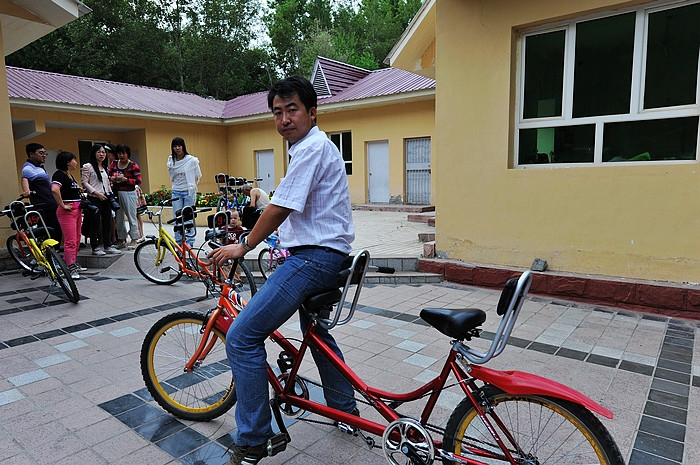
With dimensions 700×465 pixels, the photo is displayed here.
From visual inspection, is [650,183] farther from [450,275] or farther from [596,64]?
[450,275]

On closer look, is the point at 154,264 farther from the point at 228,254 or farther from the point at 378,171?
the point at 378,171

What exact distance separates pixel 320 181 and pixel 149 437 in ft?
5.68

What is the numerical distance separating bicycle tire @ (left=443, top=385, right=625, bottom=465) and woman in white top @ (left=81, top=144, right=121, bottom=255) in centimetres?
677

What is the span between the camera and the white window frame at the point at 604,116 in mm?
4551

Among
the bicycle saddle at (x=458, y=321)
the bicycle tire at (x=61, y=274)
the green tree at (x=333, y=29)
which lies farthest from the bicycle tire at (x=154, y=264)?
the green tree at (x=333, y=29)

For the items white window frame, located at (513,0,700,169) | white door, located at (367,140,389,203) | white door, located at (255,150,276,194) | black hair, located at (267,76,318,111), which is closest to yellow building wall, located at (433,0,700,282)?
white window frame, located at (513,0,700,169)

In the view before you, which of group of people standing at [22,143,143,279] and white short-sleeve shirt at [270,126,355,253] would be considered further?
group of people standing at [22,143,143,279]

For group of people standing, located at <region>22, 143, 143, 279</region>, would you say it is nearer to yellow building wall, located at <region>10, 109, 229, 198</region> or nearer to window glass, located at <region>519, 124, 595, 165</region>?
window glass, located at <region>519, 124, 595, 165</region>

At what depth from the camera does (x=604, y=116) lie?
4.94 m

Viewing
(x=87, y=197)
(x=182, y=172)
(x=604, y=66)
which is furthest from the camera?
(x=87, y=197)

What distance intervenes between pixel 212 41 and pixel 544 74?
2887 centimetres

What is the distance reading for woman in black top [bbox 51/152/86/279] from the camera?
240 inches

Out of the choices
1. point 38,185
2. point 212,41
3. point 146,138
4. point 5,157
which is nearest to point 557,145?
point 38,185

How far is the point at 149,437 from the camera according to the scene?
2549mm
